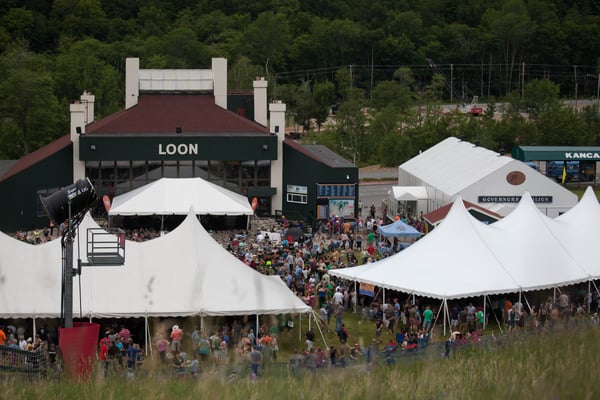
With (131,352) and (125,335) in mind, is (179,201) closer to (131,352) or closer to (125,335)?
(125,335)

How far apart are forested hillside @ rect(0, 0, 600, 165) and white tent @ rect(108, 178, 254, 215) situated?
35.6 metres

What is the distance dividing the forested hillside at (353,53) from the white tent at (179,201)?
35.6 metres

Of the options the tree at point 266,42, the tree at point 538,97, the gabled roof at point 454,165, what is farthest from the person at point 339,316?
the tree at point 266,42

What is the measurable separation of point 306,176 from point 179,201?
295 inches

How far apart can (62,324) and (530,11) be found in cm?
11519

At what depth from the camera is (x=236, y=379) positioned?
1564 centimetres

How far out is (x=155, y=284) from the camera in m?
26.2

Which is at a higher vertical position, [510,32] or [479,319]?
[510,32]

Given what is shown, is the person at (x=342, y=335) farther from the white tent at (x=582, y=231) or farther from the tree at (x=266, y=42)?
the tree at (x=266, y=42)

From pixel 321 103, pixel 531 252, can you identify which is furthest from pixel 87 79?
pixel 531 252

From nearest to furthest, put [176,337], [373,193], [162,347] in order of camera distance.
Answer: [162,347] → [176,337] → [373,193]

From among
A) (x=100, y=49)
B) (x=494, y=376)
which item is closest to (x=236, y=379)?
(x=494, y=376)

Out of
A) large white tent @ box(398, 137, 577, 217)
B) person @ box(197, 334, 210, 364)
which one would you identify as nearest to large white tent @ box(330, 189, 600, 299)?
person @ box(197, 334, 210, 364)

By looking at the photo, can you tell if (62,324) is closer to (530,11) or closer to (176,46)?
(176,46)
